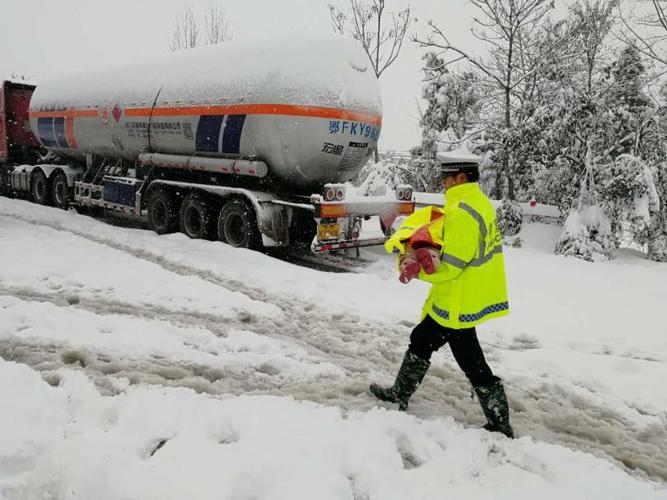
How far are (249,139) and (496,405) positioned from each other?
21.9 feet

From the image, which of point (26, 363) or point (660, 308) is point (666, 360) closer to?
point (660, 308)

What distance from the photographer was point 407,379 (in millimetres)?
3648

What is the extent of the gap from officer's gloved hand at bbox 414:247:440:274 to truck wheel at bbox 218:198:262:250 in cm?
628

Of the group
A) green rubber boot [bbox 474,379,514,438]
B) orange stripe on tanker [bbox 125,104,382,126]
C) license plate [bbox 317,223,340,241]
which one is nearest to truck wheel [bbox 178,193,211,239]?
orange stripe on tanker [bbox 125,104,382,126]

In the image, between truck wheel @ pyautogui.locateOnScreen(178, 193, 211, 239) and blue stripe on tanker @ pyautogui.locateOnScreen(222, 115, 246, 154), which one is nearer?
blue stripe on tanker @ pyautogui.locateOnScreen(222, 115, 246, 154)

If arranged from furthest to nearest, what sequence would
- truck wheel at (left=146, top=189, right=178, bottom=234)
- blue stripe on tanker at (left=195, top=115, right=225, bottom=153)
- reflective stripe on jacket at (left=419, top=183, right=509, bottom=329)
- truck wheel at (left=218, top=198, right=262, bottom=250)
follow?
truck wheel at (left=146, top=189, right=178, bottom=234), blue stripe on tanker at (left=195, top=115, right=225, bottom=153), truck wheel at (left=218, top=198, right=262, bottom=250), reflective stripe on jacket at (left=419, top=183, right=509, bottom=329)

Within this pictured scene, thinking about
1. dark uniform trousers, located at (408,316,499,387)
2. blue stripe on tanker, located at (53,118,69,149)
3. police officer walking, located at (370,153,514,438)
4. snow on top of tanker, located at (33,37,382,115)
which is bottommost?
dark uniform trousers, located at (408,316,499,387)

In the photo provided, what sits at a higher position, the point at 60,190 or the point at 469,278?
the point at 469,278

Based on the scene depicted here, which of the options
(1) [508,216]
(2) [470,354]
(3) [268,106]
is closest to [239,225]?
(3) [268,106]

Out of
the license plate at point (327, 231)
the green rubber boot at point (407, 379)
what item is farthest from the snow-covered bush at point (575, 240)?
the green rubber boot at point (407, 379)

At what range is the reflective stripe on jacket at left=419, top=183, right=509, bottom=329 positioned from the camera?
319 centimetres

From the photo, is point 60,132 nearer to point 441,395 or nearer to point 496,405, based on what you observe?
point 441,395

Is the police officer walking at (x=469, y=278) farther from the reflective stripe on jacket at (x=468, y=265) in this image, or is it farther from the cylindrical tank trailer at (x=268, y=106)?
the cylindrical tank trailer at (x=268, y=106)

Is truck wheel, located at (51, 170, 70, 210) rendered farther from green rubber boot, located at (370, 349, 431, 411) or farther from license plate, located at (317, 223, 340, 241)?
green rubber boot, located at (370, 349, 431, 411)
